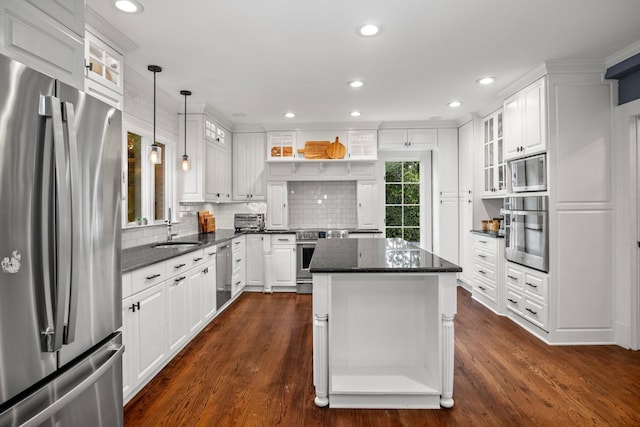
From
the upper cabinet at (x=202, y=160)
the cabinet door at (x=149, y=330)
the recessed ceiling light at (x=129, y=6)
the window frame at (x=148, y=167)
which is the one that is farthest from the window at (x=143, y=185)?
the recessed ceiling light at (x=129, y=6)

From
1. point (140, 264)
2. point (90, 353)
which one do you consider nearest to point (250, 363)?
point (140, 264)

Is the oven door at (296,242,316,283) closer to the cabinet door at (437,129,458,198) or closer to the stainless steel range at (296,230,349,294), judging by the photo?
the stainless steel range at (296,230,349,294)

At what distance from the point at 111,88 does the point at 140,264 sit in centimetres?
130

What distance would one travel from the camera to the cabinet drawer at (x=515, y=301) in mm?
3764

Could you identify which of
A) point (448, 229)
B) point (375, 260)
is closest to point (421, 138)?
point (448, 229)

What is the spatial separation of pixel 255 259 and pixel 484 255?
3184mm

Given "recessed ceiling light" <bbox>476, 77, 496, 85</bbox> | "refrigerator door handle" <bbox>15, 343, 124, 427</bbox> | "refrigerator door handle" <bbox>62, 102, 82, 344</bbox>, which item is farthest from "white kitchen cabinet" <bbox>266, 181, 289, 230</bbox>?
"refrigerator door handle" <bbox>62, 102, 82, 344</bbox>

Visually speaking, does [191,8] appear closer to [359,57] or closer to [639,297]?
[359,57]

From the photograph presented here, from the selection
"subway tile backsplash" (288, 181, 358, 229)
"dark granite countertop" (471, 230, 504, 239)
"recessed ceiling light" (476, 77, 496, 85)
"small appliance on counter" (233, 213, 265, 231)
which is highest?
"recessed ceiling light" (476, 77, 496, 85)

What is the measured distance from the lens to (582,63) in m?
3.23

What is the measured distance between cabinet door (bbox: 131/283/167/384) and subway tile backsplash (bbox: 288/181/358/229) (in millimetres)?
3379

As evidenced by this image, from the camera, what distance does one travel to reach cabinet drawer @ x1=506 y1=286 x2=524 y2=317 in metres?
3.76

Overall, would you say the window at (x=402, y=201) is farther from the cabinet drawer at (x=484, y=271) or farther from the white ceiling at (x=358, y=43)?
the white ceiling at (x=358, y=43)

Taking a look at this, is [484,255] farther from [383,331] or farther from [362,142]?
[383,331]
